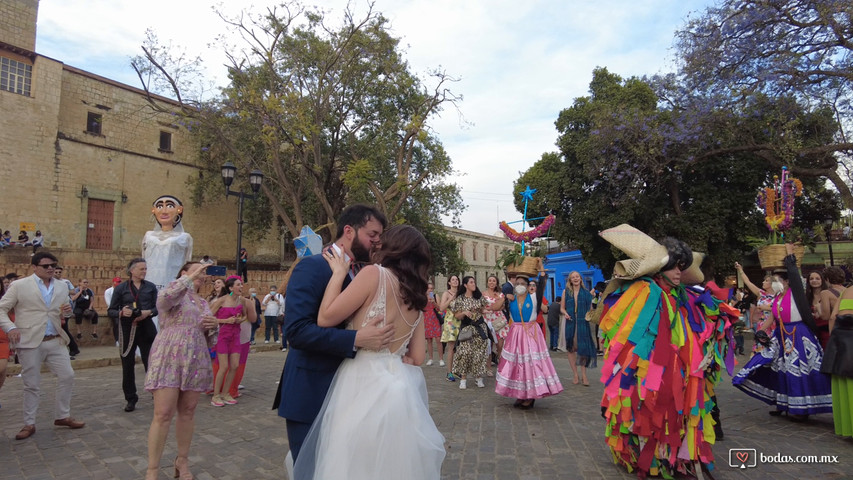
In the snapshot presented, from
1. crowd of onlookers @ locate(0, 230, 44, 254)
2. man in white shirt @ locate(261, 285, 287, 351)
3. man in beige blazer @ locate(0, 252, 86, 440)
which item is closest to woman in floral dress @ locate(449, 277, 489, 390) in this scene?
man in beige blazer @ locate(0, 252, 86, 440)

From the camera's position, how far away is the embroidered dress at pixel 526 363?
6.24m

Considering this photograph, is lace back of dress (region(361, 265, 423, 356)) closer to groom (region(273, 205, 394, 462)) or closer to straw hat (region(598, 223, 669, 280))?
groom (region(273, 205, 394, 462))

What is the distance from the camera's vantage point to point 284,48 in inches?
717

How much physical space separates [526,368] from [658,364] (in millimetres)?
2747

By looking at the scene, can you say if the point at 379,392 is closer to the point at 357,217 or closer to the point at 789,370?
the point at 357,217

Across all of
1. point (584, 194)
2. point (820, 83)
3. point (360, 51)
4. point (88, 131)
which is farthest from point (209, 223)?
point (820, 83)

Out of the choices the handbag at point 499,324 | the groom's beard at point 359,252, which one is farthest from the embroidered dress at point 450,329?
the groom's beard at point 359,252

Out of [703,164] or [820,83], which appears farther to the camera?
[703,164]

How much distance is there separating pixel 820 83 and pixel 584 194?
8.81m

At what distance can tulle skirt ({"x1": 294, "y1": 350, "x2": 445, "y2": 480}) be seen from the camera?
6.82ft

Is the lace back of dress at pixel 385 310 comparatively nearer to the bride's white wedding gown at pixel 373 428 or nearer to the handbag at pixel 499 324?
the bride's white wedding gown at pixel 373 428

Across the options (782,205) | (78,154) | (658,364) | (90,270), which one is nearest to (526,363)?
(658,364)

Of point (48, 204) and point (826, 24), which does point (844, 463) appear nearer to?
point (826, 24)

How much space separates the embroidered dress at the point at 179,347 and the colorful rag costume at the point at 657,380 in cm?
318
